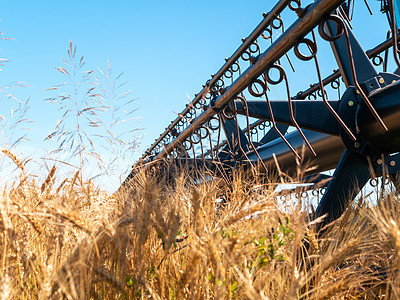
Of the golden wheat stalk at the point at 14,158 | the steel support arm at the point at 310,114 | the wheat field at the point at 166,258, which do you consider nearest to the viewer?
the wheat field at the point at 166,258

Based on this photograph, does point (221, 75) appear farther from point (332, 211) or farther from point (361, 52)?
point (332, 211)

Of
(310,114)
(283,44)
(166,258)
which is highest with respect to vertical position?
(283,44)

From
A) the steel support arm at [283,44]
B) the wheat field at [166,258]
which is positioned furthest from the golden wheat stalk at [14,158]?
the steel support arm at [283,44]

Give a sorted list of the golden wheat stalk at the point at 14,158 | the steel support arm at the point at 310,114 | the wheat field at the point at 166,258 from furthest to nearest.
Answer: the steel support arm at the point at 310,114
the golden wheat stalk at the point at 14,158
the wheat field at the point at 166,258

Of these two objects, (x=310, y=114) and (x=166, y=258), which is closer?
(x=166, y=258)

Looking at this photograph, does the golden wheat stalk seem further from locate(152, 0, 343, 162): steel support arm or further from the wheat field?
locate(152, 0, 343, 162): steel support arm

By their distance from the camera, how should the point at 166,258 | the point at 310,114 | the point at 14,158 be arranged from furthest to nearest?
the point at 310,114 → the point at 14,158 → the point at 166,258

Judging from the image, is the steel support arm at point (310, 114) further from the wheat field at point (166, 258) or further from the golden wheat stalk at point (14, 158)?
the golden wheat stalk at point (14, 158)

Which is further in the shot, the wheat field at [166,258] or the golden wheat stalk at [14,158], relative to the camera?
the golden wheat stalk at [14,158]

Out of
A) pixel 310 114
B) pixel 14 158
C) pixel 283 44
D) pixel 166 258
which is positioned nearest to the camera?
pixel 166 258

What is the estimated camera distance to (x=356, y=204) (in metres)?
1.69

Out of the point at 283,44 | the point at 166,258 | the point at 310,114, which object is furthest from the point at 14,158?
the point at 310,114

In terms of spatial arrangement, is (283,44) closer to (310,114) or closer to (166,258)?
(310,114)

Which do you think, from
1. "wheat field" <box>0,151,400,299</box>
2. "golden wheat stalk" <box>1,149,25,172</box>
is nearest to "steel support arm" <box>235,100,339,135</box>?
"wheat field" <box>0,151,400,299</box>
